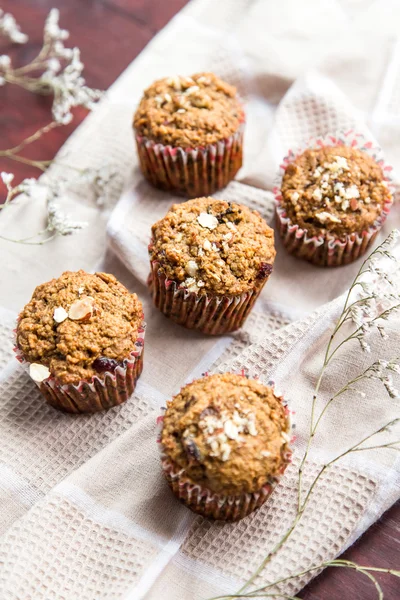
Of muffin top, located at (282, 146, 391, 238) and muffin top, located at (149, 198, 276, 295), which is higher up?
muffin top, located at (282, 146, 391, 238)

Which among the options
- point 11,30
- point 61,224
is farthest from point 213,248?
point 11,30

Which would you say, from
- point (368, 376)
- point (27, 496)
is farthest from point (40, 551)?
point (368, 376)

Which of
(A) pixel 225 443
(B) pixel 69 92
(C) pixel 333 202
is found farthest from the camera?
(B) pixel 69 92

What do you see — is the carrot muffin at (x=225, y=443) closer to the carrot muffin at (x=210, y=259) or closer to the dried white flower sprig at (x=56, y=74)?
the carrot muffin at (x=210, y=259)

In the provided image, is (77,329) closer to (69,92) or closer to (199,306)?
(199,306)

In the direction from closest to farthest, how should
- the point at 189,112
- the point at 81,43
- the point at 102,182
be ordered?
the point at 189,112, the point at 102,182, the point at 81,43

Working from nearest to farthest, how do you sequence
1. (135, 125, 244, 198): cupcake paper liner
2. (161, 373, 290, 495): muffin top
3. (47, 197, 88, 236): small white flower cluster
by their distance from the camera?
(161, 373, 290, 495): muffin top, (47, 197, 88, 236): small white flower cluster, (135, 125, 244, 198): cupcake paper liner

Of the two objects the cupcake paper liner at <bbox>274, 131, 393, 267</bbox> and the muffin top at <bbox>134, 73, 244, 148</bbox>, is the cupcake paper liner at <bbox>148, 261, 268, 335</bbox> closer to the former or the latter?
the cupcake paper liner at <bbox>274, 131, 393, 267</bbox>

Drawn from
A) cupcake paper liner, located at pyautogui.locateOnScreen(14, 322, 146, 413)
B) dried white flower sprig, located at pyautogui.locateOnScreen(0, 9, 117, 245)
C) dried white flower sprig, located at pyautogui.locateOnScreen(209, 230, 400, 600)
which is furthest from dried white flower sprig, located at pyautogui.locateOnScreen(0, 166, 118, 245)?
dried white flower sprig, located at pyautogui.locateOnScreen(209, 230, 400, 600)
